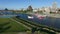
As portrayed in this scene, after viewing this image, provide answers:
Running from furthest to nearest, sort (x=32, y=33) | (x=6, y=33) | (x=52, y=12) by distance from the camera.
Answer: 1. (x=52, y=12)
2. (x=6, y=33)
3. (x=32, y=33)

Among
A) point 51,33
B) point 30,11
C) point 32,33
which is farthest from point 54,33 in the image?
point 30,11

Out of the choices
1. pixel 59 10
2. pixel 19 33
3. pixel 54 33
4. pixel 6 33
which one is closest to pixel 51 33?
pixel 54 33

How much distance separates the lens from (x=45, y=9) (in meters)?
95.6

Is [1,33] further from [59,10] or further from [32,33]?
[59,10]

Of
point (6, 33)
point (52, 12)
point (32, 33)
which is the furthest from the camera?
point (52, 12)

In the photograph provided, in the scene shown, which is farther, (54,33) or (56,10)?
(56,10)

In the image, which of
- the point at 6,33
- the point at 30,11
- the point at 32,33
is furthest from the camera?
the point at 30,11

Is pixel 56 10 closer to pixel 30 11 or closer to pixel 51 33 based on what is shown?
pixel 30 11

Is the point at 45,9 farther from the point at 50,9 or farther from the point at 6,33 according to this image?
the point at 6,33

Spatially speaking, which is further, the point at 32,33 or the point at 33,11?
the point at 33,11

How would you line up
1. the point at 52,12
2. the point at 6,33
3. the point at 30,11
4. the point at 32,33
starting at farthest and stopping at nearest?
the point at 30,11 < the point at 52,12 < the point at 6,33 < the point at 32,33

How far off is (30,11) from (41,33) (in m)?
95.7

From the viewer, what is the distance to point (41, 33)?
757 inches

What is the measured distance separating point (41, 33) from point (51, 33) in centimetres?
115
